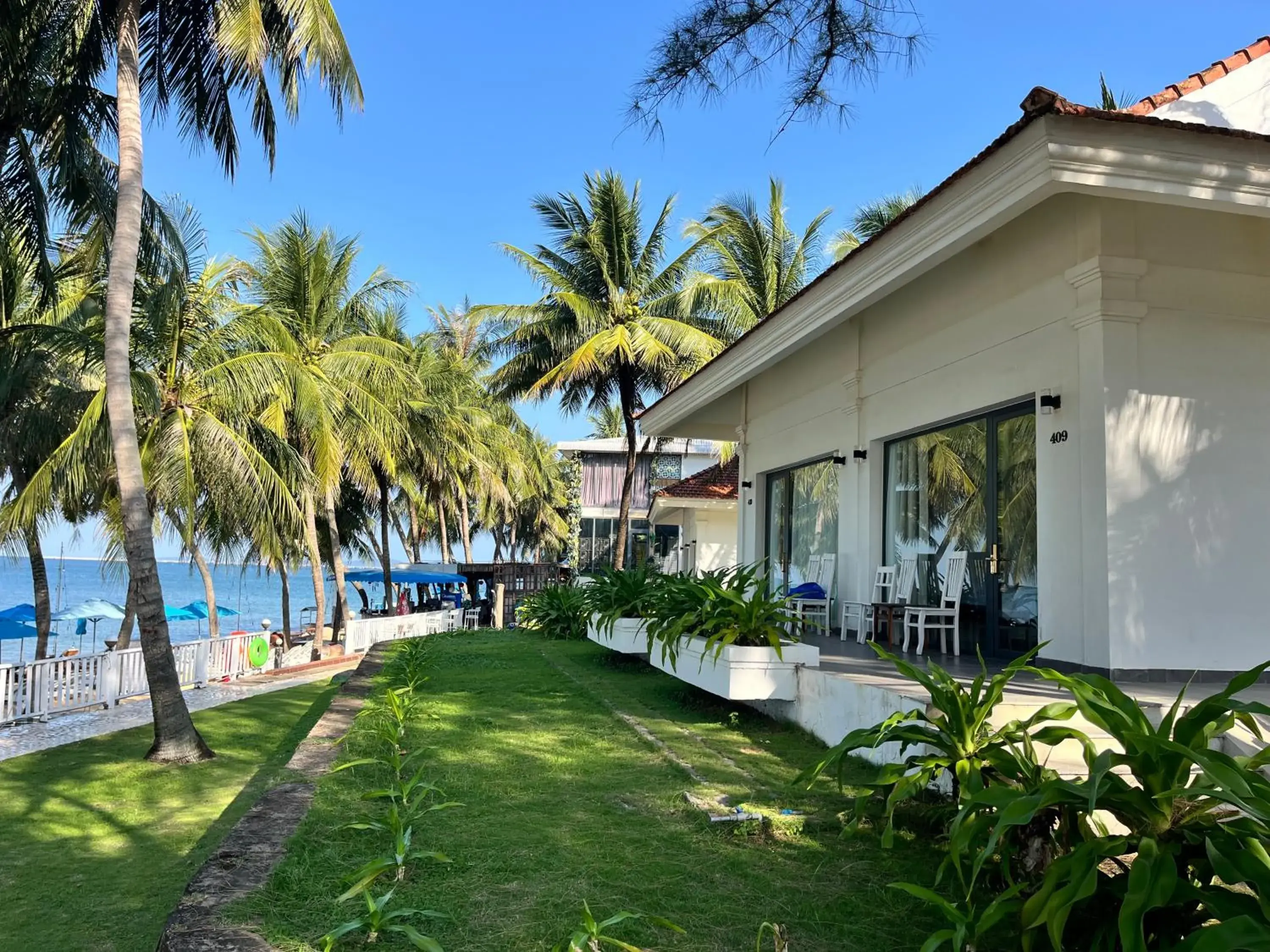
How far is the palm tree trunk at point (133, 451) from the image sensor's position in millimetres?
9164

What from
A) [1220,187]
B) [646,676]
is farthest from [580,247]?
[1220,187]

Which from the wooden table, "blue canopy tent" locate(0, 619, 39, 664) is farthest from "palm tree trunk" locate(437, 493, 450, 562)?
the wooden table

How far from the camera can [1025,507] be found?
23.9ft

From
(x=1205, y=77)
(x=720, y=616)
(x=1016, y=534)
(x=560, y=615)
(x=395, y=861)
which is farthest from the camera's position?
(x=560, y=615)

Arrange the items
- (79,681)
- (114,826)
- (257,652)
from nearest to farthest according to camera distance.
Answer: (114,826), (79,681), (257,652)

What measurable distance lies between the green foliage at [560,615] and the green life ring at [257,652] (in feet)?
21.4

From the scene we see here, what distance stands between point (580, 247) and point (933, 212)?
16342mm

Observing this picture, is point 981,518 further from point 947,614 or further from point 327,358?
point 327,358

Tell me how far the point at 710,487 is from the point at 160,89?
1338cm

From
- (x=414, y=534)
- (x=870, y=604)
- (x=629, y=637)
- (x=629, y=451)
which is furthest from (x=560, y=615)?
(x=414, y=534)

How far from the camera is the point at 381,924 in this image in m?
3.01

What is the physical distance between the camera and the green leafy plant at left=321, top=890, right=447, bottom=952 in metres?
2.84

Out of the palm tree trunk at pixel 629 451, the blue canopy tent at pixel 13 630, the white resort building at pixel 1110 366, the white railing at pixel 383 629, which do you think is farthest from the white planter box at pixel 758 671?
the blue canopy tent at pixel 13 630

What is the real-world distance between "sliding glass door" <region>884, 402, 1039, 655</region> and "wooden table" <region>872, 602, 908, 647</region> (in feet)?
0.75
